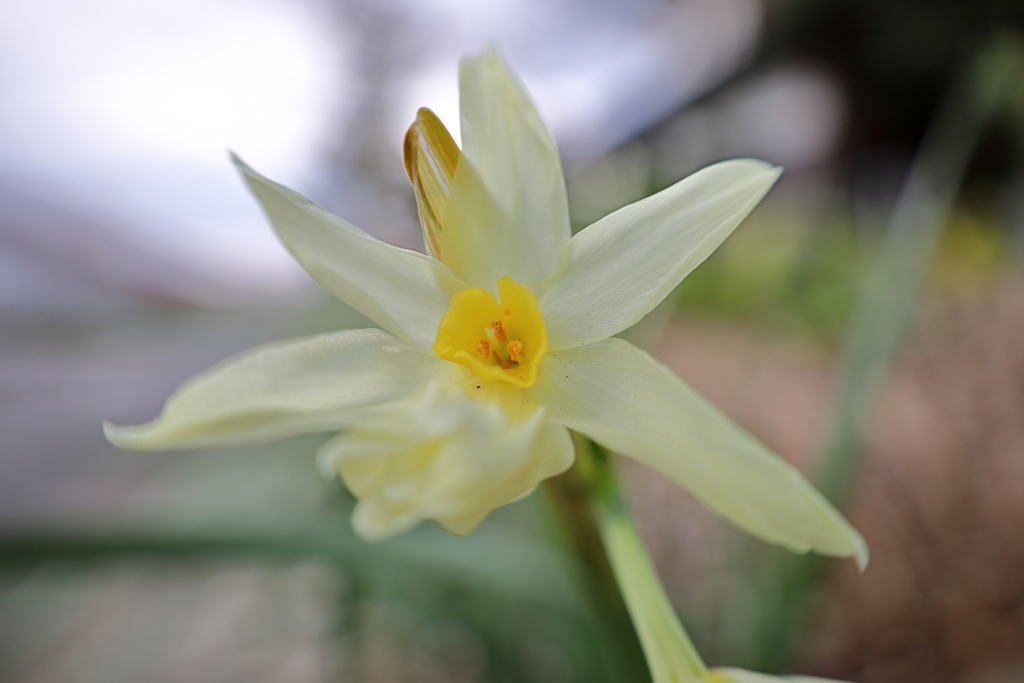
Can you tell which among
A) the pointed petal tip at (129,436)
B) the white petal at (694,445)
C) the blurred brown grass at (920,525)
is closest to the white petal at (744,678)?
the white petal at (694,445)

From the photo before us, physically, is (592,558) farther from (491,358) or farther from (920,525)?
(920,525)

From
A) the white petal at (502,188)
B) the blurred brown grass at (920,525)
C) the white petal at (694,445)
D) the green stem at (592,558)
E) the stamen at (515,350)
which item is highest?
the white petal at (502,188)

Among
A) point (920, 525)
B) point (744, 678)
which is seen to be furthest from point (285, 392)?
point (920, 525)

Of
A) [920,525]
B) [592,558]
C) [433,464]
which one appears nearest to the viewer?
[433,464]

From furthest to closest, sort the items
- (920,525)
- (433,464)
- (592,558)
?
(920,525) < (592,558) < (433,464)

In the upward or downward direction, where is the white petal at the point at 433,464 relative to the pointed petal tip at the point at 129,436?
downward

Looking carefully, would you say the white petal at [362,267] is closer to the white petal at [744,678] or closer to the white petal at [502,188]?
the white petal at [502,188]

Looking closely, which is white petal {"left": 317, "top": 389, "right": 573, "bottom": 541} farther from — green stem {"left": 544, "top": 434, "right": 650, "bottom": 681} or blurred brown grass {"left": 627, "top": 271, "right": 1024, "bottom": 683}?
blurred brown grass {"left": 627, "top": 271, "right": 1024, "bottom": 683}

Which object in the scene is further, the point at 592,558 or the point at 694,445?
the point at 592,558

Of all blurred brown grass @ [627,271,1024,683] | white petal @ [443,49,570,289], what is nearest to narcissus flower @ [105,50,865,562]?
white petal @ [443,49,570,289]
